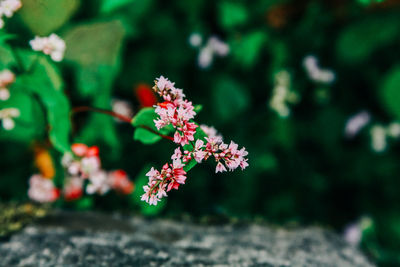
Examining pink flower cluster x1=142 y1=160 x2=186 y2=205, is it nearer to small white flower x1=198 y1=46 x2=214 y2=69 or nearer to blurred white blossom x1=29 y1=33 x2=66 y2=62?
blurred white blossom x1=29 y1=33 x2=66 y2=62

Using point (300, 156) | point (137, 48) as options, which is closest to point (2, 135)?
point (137, 48)

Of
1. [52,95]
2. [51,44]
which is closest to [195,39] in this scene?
[52,95]

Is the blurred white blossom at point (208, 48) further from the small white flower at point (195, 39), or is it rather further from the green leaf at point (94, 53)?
the green leaf at point (94, 53)

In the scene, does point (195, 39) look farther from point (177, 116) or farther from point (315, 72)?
point (177, 116)

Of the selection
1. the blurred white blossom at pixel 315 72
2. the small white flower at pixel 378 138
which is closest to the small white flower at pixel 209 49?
the blurred white blossom at pixel 315 72

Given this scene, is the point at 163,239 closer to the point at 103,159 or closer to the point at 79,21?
the point at 103,159

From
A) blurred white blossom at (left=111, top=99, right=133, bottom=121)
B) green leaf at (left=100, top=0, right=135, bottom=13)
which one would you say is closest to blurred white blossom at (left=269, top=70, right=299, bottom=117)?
blurred white blossom at (left=111, top=99, right=133, bottom=121)
